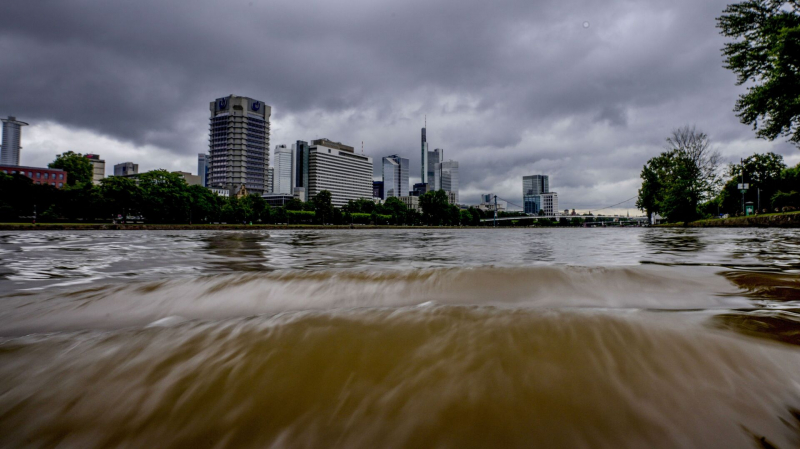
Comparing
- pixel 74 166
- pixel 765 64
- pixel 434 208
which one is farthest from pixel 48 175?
pixel 765 64

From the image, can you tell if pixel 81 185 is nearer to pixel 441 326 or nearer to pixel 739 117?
pixel 441 326

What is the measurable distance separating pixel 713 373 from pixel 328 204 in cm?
9097

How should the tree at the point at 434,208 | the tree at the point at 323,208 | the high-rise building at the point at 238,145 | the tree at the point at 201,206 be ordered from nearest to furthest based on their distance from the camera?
the tree at the point at 201,206 → the tree at the point at 323,208 → the tree at the point at 434,208 → the high-rise building at the point at 238,145

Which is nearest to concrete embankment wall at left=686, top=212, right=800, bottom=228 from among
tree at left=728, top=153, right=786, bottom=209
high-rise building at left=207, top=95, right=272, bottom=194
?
tree at left=728, top=153, right=786, bottom=209

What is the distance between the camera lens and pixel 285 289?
3988 millimetres

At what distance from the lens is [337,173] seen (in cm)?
17638

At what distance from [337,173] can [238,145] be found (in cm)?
4660

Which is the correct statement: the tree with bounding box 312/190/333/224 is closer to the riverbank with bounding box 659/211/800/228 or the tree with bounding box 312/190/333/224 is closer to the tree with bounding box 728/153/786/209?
the riverbank with bounding box 659/211/800/228

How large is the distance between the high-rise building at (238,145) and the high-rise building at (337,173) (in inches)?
870

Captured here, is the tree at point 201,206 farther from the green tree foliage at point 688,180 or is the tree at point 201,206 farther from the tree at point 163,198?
the green tree foliage at point 688,180

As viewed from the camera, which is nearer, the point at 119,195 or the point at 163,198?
the point at 119,195

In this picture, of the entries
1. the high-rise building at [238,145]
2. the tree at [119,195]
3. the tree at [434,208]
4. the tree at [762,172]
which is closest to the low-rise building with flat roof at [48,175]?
the tree at [119,195]

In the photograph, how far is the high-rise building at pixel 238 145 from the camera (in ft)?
517

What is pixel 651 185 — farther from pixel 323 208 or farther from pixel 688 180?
pixel 323 208
